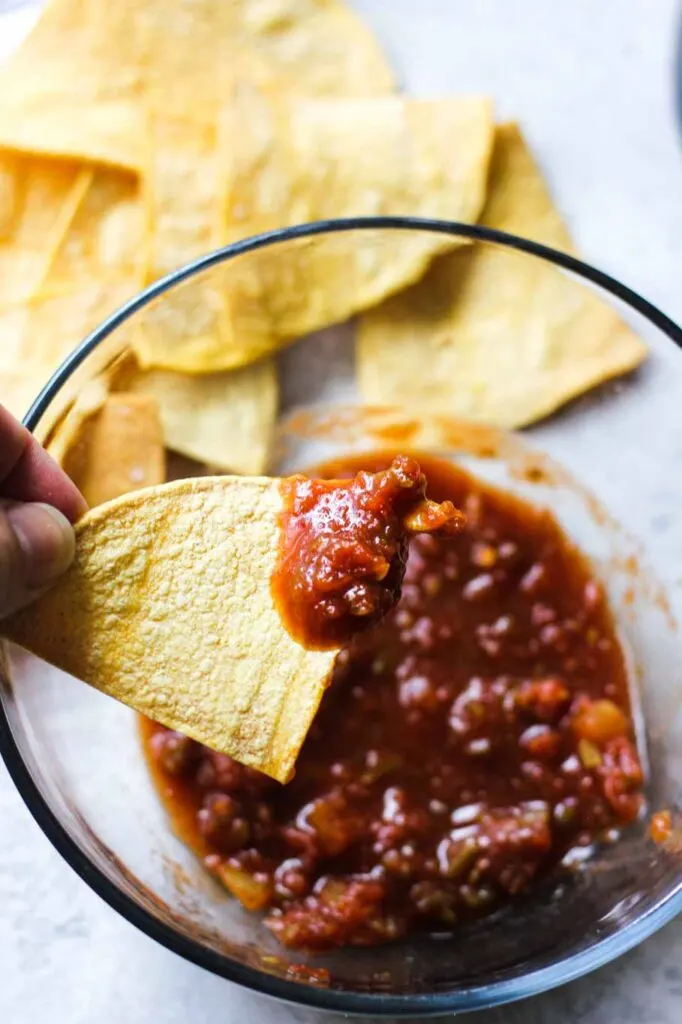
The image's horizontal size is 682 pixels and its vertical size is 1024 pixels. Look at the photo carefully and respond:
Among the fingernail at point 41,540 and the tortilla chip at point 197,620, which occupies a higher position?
the fingernail at point 41,540

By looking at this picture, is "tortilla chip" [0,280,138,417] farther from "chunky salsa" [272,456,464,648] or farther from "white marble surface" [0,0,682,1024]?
"chunky salsa" [272,456,464,648]

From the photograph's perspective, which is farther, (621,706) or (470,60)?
(470,60)

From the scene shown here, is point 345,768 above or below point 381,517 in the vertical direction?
below

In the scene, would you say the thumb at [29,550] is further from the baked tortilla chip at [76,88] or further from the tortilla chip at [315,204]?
the baked tortilla chip at [76,88]

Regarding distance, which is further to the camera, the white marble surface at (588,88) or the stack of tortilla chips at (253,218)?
the white marble surface at (588,88)

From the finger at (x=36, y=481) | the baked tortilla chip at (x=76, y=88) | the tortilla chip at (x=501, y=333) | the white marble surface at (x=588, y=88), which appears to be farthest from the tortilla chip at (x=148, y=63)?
the finger at (x=36, y=481)

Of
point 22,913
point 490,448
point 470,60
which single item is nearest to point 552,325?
point 490,448

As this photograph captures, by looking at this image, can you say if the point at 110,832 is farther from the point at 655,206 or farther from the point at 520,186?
the point at 655,206
